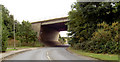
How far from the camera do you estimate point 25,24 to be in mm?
45031

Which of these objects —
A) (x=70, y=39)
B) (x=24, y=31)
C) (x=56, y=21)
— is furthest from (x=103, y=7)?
(x=24, y=31)

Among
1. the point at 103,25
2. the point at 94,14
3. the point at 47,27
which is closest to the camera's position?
the point at 103,25

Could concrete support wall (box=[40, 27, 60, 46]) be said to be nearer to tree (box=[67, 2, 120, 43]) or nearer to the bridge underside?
the bridge underside

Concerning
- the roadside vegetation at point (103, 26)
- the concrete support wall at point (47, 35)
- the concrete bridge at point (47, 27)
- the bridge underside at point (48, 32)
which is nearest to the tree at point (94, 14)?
the roadside vegetation at point (103, 26)

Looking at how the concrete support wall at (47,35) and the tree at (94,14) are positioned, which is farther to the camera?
the concrete support wall at (47,35)

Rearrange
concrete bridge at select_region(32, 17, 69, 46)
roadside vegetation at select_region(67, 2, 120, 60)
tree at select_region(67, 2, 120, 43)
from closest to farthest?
1. roadside vegetation at select_region(67, 2, 120, 60)
2. tree at select_region(67, 2, 120, 43)
3. concrete bridge at select_region(32, 17, 69, 46)

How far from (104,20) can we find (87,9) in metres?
3.53

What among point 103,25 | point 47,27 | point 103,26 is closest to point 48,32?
point 47,27

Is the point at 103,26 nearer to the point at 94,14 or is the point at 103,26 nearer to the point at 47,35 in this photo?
the point at 94,14

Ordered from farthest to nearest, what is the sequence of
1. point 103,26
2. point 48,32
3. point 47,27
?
point 48,32
point 47,27
point 103,26

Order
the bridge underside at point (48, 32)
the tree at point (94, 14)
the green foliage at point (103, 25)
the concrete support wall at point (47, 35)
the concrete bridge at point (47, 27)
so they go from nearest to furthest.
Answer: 1. the green foliage at point (103, 25)
2. the tree at point (94, 14)
3. the concrete bridge at point (47, 27)
4. the bridge underside at point (48, 32)
5. the concrete support wall at point (47, 35)

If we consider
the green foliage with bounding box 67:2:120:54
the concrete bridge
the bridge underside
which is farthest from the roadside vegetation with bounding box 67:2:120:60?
the bridge underside

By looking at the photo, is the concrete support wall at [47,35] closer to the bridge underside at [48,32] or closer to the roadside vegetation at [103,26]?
the bridge underside at [48,32]

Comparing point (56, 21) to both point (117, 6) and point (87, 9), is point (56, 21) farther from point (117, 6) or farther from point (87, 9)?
point (117, 6)
